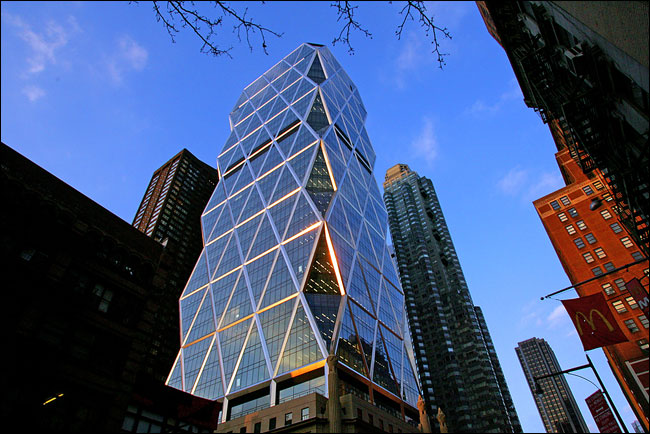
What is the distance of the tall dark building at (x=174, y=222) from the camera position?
9669 centimetres

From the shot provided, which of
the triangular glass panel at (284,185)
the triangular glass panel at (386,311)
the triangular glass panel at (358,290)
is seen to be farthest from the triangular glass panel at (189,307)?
the triangular glass panel at (386,311)

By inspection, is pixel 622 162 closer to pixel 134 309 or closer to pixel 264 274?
pixel 134 309

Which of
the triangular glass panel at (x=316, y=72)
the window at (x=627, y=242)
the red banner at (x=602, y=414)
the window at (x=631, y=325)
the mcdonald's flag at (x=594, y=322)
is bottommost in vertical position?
the red banner at (x=602, y=414)

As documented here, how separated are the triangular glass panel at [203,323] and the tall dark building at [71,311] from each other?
53945 mm

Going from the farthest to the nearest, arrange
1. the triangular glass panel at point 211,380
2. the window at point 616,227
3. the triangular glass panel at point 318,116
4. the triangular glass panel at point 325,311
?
1. the triangular glass panel at point 318,116
2. the triangular glass panel at point 211,380
3. the window at point 616,227
4. the triangular glass panel at point 325,311

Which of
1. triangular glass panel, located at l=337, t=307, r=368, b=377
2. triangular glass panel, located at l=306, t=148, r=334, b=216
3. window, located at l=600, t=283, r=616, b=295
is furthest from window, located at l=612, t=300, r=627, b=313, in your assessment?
triangular glass panel, located at l=306, t=148, r=334, b=216

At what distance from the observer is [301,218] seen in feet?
248

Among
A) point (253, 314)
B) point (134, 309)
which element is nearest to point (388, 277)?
point (253, 314)

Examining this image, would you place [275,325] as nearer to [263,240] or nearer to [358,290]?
[358,290]

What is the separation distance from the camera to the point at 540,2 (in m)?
20.2

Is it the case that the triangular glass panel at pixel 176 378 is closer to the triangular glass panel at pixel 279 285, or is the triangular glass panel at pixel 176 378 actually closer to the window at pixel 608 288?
the triangular glass panel at pixel 279 285

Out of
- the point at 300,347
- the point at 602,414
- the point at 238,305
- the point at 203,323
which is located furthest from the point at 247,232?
the point at 602,414

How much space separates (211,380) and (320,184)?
41.5 meters

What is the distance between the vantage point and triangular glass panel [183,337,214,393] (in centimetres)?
7062
